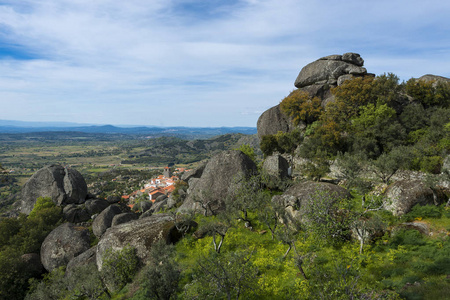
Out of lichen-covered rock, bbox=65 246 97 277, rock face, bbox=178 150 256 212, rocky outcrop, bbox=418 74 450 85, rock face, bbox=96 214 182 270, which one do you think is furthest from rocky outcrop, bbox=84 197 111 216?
rocky outcrop, bbox=418 74 450 85

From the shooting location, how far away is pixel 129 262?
2159 centimetres

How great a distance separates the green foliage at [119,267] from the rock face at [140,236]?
926 millimetres

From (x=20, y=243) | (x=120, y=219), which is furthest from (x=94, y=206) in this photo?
(x=120, y=219)

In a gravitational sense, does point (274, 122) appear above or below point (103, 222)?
above

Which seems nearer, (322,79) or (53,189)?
(53,189)

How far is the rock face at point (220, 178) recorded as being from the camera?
30859mm

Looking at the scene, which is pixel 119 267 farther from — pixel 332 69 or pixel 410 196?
pixel 332 69

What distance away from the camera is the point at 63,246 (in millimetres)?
32719

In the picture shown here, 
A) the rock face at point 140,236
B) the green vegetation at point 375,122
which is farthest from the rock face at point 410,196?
the rock face at point 140,236

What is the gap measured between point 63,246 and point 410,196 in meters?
43.2

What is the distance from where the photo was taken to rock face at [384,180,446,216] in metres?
20.8

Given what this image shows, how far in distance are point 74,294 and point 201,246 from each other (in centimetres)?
1118

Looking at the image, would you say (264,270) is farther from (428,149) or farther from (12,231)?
(12,231)

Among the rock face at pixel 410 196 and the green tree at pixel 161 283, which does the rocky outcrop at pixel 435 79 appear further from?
the green tree at pixel 161 283
